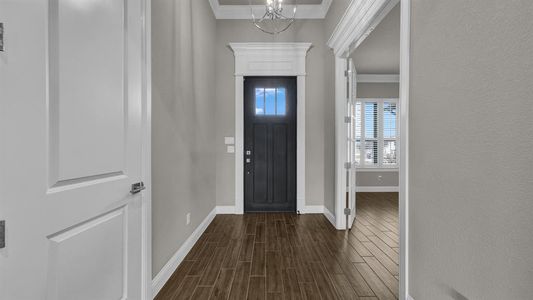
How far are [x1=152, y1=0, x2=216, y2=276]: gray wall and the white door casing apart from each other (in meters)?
0.59

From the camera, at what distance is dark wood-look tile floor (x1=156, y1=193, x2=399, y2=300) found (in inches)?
83.8

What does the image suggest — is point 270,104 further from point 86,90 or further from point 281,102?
point 86,90

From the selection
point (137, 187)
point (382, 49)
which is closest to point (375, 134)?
point (382, 49)

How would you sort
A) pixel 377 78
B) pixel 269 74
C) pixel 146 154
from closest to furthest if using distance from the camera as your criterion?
1. pixel 146 154
2. pixel 269 74
3. pixel 377 78

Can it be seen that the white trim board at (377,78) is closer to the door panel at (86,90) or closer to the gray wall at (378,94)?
the gray wall at (378,94)

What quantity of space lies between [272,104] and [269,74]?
19.6 inches

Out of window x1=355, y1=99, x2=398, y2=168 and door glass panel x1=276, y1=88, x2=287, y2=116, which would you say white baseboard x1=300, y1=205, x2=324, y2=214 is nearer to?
door glass panel x1=276, y1=88, x2=287, y2=116

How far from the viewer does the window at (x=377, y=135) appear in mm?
7035

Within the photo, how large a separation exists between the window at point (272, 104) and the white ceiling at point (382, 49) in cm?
192

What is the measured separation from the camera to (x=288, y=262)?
8.64ft
